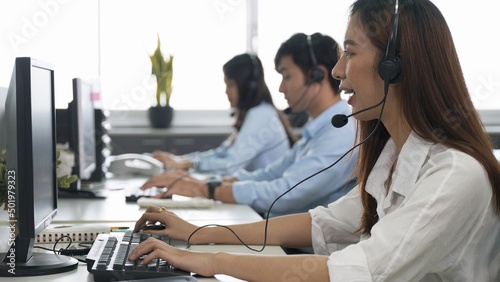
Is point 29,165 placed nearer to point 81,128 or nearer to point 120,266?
point 120,266

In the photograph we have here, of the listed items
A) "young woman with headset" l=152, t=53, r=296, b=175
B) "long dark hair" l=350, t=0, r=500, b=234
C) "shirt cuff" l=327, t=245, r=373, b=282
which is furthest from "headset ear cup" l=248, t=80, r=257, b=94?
"shirt cuff" l=327, t=245, r=373, b=282

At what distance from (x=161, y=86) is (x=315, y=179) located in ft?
9.07

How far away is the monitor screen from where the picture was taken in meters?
2.45

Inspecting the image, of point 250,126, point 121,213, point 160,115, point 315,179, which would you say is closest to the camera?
point 121,213

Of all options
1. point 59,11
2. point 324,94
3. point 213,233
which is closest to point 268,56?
point 59,11

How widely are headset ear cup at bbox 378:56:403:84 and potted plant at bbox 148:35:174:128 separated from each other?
373cm

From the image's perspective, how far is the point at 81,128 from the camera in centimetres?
251

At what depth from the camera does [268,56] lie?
5.23 meters

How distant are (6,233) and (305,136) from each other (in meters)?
1.36

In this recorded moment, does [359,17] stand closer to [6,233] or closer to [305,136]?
[6,233]

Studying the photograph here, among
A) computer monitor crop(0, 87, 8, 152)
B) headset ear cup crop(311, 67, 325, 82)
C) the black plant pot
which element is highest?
headset ear cup crop(311, 67, 325, 82)

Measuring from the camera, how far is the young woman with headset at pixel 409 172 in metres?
1.15

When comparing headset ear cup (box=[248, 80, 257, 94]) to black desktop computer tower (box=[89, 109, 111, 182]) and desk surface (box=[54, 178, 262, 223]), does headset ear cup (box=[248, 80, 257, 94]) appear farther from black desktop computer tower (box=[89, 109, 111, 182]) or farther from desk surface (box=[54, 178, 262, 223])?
desk surface (box=[54, 178, 262, 223])

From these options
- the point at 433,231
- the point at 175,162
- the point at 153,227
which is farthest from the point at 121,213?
the point at 175,162
